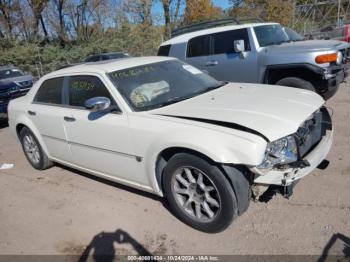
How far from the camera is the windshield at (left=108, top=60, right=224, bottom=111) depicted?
378 centimetres

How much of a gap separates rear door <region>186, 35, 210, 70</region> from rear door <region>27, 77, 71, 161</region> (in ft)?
13.3

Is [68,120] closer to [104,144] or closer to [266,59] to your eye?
[104,144]

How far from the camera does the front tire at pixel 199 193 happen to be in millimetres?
3016

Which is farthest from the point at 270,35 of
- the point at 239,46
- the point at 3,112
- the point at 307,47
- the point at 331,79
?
the point at 3,112

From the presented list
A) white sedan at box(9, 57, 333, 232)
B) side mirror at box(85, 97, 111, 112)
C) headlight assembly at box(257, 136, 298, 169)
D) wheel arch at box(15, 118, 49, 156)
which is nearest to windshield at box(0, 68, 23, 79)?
wheel arch at box(15, 118, 49, 156)

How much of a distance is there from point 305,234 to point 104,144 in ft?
7.41

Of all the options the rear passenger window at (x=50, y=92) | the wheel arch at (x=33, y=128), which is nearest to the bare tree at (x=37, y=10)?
the wheel arch at (x=33, y=128)

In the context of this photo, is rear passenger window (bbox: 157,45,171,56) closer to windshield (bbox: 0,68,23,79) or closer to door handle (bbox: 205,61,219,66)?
door handle (bbox: 205,61,219,66)

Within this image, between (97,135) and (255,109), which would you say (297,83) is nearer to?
(255,109)

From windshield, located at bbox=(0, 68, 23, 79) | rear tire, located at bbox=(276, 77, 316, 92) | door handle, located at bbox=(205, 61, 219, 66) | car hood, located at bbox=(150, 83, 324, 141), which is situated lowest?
rear tire, located at bbox=(276, 77, 316, 92)

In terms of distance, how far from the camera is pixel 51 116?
4.60 m

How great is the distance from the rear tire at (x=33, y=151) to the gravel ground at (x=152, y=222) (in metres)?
0.53

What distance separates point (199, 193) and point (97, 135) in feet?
4.54

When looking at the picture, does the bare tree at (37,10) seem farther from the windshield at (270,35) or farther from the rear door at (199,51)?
the windshield at (270,35)
